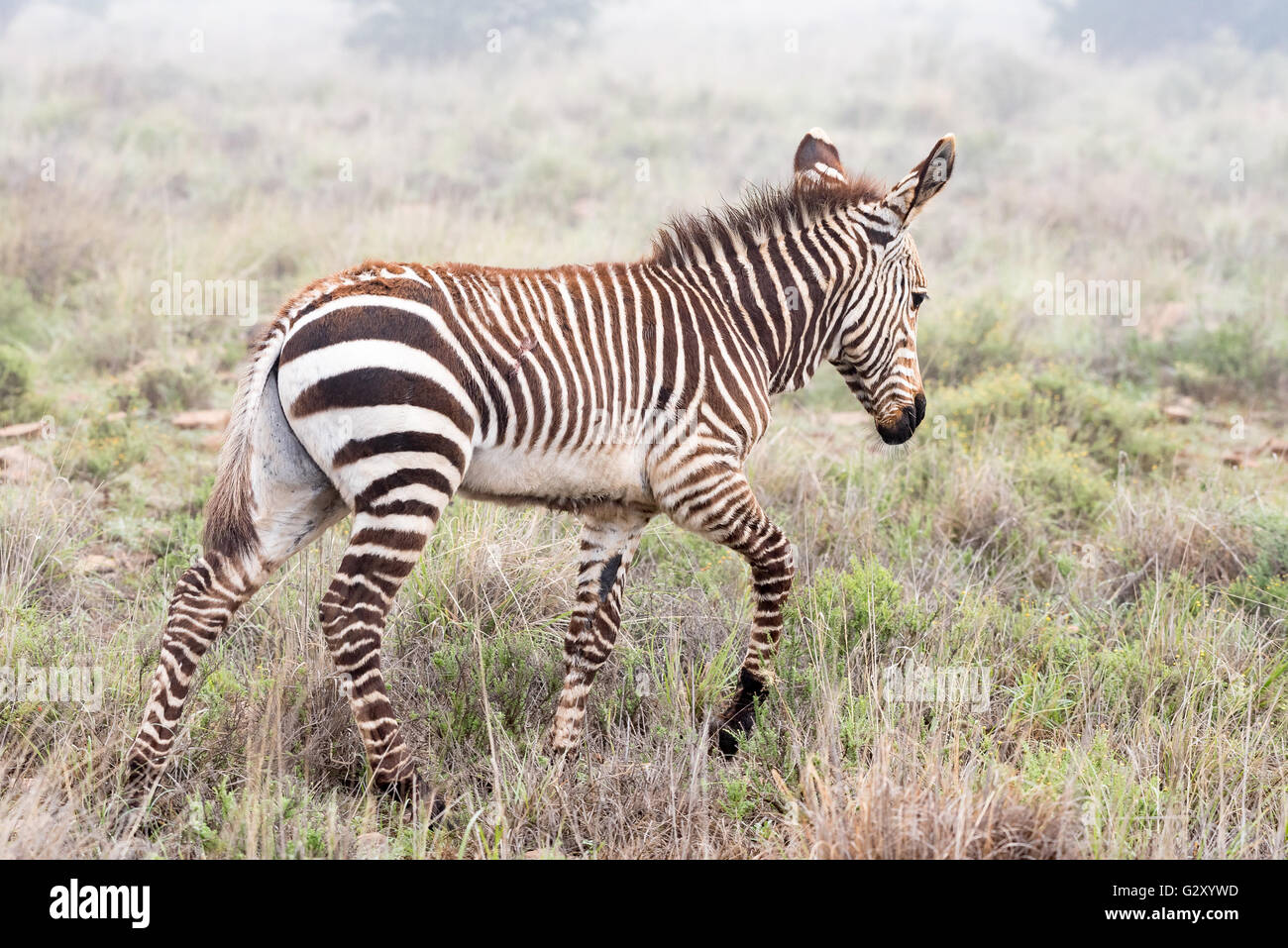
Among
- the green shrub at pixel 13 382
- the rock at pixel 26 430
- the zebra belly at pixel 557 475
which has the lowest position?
the zebra belly at pixel 557 475

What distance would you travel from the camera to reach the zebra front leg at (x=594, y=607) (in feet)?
16.4

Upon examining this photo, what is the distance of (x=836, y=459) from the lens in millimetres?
7711

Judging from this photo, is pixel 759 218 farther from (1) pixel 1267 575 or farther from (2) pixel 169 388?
(2) pixel 169 388

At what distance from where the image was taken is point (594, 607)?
5074 millimetres

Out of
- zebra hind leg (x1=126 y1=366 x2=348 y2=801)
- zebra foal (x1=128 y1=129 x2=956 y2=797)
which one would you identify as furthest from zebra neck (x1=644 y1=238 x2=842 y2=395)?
zebra hind leg (x1=126 y1=366 x2=348 y2=801)

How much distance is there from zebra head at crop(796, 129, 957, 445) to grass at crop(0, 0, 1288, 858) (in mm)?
889

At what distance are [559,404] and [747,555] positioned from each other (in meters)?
1.12

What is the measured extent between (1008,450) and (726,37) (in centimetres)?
1945

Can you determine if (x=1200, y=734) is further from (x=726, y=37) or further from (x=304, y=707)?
(x=726, y=37)

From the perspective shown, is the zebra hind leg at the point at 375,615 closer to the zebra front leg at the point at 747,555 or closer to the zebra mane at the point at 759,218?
the zebra front leg at the point at 747,555

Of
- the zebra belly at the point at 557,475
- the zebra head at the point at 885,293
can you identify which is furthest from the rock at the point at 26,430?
the zebra head at the point at 885,293

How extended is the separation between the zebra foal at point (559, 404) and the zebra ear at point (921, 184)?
0.01 metres

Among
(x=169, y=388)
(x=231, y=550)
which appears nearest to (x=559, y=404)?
(x=231, y=550)
